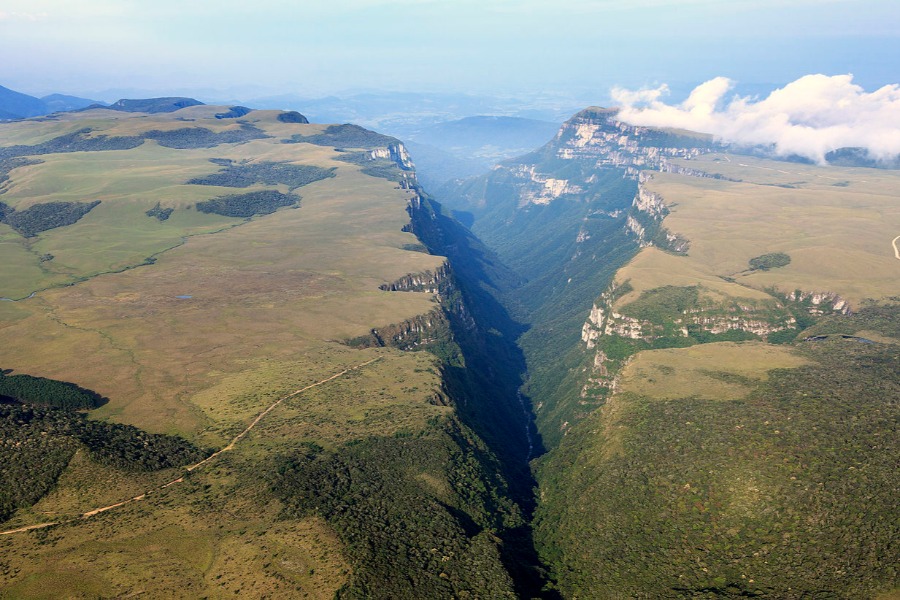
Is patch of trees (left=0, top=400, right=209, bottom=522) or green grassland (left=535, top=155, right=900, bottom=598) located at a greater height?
patch of trees (left=0, top=400, right=209, bottom=522)

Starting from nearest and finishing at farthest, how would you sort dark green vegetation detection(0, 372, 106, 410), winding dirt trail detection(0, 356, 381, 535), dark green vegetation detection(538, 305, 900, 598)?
winding dirt trail detection(0, 356, 381, 535) < dark green vegetation detection(538, 305, 900, 598) < dark green vegetation detection(0, 372, 106, 410)

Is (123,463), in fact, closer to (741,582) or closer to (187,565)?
(187,565)

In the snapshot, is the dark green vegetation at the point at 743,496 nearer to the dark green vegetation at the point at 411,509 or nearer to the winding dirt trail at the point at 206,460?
the dark green vegetation at the point at 411,509

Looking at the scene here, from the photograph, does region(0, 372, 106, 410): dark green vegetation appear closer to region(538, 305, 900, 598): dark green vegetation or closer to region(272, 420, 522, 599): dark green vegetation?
region(272, 420, 522, 599): dark green vegetation

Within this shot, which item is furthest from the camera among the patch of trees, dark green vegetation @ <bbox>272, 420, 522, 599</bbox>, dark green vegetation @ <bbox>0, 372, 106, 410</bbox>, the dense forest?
dark green vegetation @ <bbox>0, 372, 106, 410</bbox>

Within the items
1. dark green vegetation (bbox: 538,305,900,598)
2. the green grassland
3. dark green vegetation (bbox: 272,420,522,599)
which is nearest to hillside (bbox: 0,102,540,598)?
dark green vegetation (bbox: 272,420,522,599)

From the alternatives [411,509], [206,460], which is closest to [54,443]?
[206,460]
